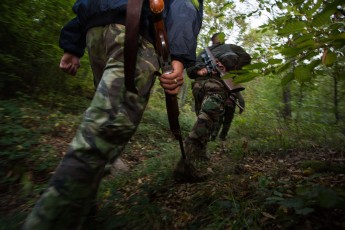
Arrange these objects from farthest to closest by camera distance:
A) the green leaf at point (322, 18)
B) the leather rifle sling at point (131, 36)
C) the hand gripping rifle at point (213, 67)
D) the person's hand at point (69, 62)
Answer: the hand gripping rifle at point (213, 67)
the person's hand at point (69, 62)
the leather rifle sling at point (131, 36)
the green leaf at point (322, 18)

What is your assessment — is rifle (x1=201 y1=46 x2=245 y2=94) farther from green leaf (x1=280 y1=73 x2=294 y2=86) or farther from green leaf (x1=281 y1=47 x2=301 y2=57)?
green leaf (x1=281 y1=47 x2=301 y2=57)

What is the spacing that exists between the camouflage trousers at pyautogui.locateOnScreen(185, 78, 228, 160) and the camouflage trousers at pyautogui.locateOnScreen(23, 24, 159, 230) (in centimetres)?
149

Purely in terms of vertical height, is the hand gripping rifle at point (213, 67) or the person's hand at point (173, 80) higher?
the hand gripping rifle at point (213, 67)

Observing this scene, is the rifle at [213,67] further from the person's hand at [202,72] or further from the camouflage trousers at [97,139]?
the camouflage trousers at [97,139]

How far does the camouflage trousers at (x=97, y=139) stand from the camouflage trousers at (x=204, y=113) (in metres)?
1.49

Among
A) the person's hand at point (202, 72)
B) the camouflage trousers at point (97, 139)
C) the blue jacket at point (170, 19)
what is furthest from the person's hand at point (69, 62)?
the person's hand at point (202, 72)

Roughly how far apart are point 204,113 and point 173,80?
1.81m

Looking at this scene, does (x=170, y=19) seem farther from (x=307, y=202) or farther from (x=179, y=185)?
(x=179, y=185)

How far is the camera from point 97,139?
147cm

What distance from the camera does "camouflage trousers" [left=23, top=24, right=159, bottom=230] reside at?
4.41 ft

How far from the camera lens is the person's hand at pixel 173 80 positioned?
66.9 inches

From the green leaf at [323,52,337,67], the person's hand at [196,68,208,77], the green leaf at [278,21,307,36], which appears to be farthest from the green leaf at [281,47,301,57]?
the person's hand at [196,68,208,77]

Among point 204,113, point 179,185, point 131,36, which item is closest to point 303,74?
point 131,36

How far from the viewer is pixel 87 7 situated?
6.14ft
